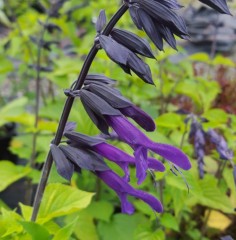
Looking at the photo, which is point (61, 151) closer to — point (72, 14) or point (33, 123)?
point (33, 123)

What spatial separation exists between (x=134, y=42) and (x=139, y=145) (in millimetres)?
180

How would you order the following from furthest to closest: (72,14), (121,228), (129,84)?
(72,14), (129,84), (121,228)

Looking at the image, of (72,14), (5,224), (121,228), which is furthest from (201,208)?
(72,14)

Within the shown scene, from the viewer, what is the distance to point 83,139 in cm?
90

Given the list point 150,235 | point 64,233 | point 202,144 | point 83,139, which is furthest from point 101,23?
point 150,235

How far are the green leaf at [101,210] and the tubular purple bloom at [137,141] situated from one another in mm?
659

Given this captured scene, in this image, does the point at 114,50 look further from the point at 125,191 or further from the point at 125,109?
the point at 125,191

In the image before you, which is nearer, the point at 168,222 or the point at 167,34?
the point at 167,34

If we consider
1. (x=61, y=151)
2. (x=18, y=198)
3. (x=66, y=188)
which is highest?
(x=61, y=151)

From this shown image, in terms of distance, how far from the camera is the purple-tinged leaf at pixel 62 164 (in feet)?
2.80

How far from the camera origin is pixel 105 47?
771 mm

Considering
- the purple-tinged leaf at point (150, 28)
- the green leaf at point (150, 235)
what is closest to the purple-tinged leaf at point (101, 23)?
the purple-tinged leaf at point (150, 28)

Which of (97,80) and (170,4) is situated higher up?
(170,4)

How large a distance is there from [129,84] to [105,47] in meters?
1.04
